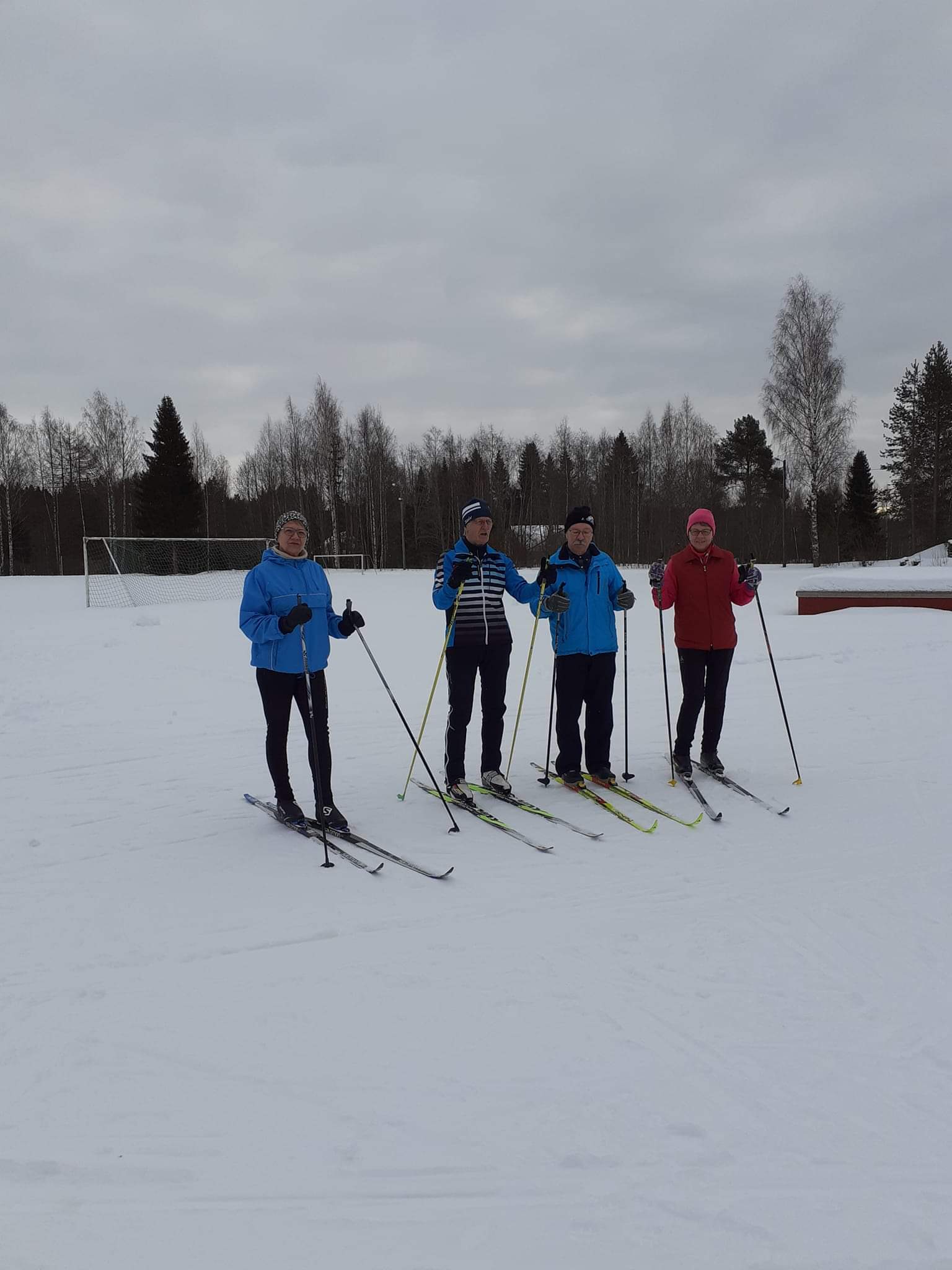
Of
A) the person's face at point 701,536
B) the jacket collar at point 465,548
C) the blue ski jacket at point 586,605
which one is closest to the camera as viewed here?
the jacket collar at point 465,548

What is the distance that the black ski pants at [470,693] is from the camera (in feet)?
15.0

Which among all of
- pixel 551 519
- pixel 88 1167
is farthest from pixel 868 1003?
pixel 551 519

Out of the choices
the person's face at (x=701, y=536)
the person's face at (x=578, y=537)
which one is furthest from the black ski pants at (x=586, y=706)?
the person's face at (x=701, y=536)

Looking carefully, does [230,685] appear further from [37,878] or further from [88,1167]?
[88,1167]

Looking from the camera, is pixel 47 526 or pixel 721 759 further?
pixel 47 526

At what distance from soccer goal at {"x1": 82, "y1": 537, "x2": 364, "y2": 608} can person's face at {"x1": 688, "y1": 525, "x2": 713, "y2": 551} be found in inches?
545


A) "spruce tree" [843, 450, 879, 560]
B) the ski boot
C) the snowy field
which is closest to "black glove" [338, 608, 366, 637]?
the snowy field

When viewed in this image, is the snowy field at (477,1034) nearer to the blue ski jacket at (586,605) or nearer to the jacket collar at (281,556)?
the blue ski jacket at (586,605)

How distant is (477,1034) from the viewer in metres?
2.41

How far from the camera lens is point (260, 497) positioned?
1785 inches

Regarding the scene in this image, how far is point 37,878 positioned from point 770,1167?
326 cm

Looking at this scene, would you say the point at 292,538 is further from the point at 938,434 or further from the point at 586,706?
the point at 938,434

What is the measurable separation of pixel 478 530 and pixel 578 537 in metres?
0.70

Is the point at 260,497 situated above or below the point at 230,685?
above
